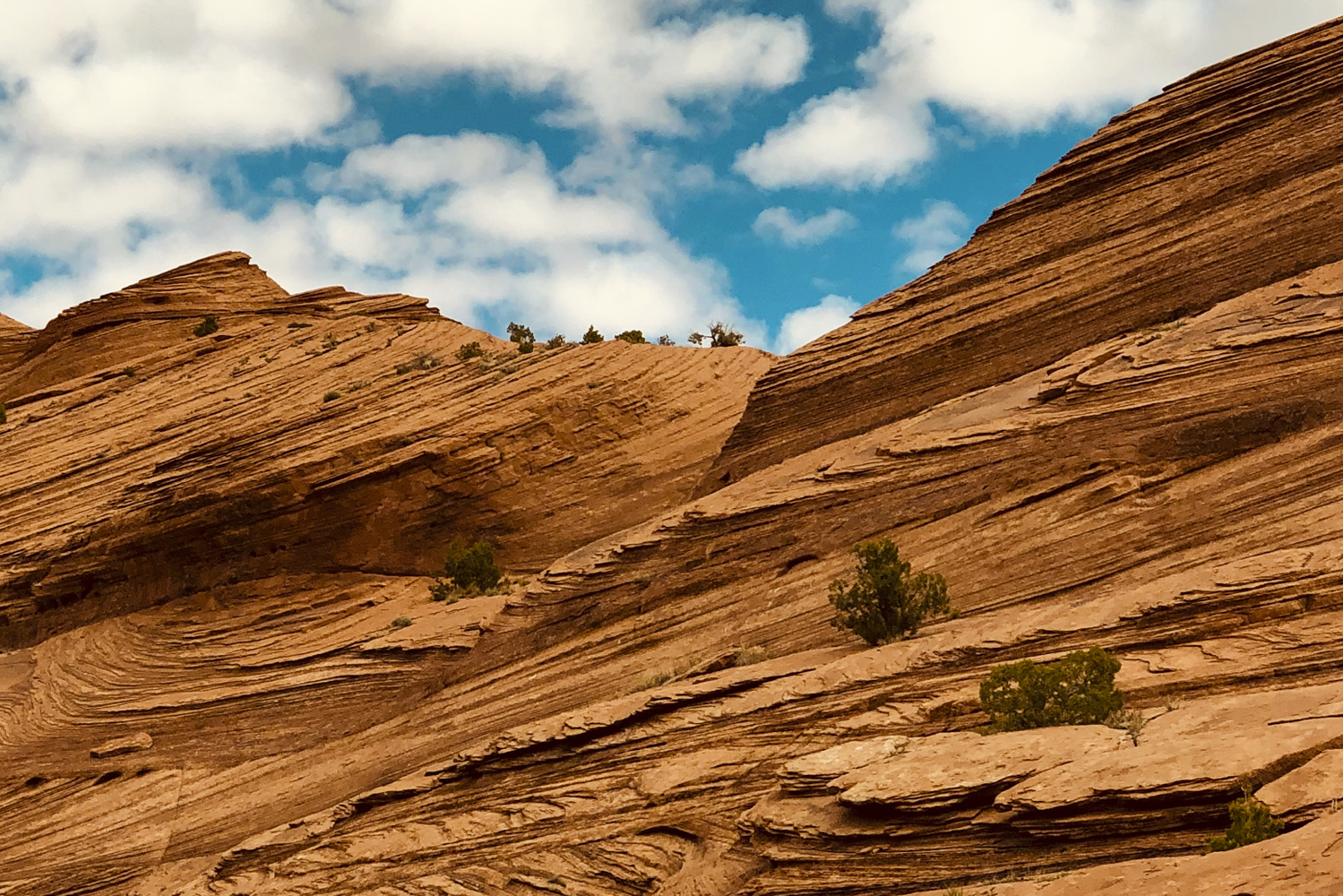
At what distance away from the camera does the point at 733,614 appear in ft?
89.0

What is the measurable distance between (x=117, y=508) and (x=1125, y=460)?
1227 inches

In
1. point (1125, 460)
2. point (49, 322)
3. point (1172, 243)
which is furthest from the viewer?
point (49, 322)

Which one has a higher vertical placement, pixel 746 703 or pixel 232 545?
pixel 232 545

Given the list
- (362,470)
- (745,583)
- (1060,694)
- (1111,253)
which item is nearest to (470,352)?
(362,470)

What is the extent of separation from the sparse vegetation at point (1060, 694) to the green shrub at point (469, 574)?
71.4 feet

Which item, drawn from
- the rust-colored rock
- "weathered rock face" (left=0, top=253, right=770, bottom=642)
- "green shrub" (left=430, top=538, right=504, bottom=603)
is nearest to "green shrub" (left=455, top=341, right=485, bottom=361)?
"weathered rock face" (left=0, top=253, right=770, bottom=642)

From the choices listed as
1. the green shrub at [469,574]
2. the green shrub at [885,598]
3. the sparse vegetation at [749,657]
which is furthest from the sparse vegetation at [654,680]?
the green shrub at [469,574]

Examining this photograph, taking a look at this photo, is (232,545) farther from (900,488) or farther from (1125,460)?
(1125,460)

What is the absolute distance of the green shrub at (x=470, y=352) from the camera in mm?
44781

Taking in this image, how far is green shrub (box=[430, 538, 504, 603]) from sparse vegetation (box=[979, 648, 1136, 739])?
21.8m

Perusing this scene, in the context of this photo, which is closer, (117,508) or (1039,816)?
(1039,816)

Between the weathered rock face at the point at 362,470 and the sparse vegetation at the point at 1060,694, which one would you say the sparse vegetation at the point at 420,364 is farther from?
the sparse vegetation at the point at 1060,694

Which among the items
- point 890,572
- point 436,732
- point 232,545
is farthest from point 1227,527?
point 232,545

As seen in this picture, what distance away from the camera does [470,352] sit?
4512 cm
